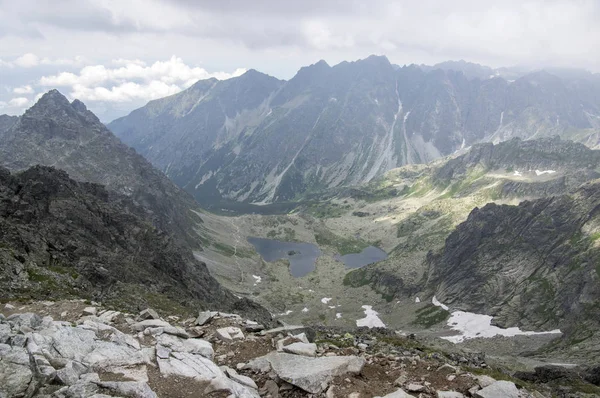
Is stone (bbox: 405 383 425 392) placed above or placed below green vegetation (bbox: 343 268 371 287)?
above

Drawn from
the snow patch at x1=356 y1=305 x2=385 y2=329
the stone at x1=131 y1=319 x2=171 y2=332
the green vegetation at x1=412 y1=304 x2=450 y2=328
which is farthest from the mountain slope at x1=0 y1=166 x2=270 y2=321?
the green vegetation at x1=412 y1=304 x2=450 y2=328

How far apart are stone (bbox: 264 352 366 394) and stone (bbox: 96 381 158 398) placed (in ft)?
19.3

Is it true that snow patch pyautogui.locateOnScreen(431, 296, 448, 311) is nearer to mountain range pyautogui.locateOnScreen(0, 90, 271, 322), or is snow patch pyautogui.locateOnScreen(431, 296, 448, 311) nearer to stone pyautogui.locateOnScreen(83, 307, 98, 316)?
mountain range pyautogui.locateOnScreen(0, 90, 271, 322)

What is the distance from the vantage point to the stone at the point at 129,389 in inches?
638

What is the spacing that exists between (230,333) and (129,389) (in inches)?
365

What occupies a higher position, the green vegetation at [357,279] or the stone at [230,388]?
the stone at [230,388]

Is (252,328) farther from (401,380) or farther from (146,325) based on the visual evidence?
(401,380)

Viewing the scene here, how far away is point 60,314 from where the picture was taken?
28219mm

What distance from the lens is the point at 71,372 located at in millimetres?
16531

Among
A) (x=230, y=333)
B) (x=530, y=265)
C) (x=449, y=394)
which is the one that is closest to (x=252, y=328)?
(x=230, y=333)

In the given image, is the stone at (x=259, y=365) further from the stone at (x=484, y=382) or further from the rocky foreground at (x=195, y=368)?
the stone at (x=484, y=382)

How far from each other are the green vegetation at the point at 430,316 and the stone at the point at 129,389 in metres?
101

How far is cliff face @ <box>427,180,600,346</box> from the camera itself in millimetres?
90500

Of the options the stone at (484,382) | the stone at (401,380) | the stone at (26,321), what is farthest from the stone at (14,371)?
the stone at (484,382)
